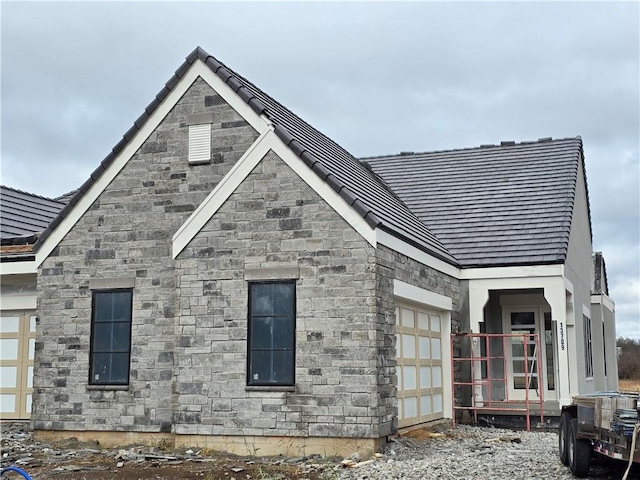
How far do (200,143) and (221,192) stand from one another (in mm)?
1412

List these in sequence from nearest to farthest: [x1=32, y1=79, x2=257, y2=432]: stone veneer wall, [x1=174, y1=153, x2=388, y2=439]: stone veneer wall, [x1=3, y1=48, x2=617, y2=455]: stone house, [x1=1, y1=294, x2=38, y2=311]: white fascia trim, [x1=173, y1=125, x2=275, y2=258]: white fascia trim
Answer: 1. [x1=174, y1=153, x2=388, y2=439]: stone veneer wall
2. [x1=3, y1=48, x2=617, y2=455]: stone house
3. [x1=173, y1=125, x2=275, y2=258]: white fascia trim
4. [x1=32, y1=79, x2=257, y2=432]: stone veneer wall
5. [x1=1, y1=294, x2=38, y2=311]: white fascia trim

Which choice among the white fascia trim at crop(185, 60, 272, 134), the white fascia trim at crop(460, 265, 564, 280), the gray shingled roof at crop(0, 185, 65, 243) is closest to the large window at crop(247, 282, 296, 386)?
the white fascia trim at crop(185, 60, 272, 134)

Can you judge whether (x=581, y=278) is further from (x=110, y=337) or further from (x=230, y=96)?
(x=110, y=337)

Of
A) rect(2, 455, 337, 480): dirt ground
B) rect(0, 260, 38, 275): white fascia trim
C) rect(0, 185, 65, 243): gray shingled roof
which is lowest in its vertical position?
rect(2, 455, 337, 480): dirt ground

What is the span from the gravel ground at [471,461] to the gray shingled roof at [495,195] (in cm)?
479

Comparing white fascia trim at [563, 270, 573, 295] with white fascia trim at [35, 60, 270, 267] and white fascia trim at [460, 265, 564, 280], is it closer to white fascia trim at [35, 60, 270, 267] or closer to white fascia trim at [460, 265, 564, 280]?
white fascia trim at [460, 265, 564, 280]

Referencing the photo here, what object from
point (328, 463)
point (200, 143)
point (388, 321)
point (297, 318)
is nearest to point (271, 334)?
point (297, 318)

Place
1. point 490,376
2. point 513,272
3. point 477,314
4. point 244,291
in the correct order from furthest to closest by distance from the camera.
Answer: point 490,376 → point 477,314 → point 513,272 → point 244,291

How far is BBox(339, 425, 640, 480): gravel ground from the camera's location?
1070cm

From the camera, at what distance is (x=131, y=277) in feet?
47.5

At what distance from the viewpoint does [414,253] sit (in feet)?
48.3

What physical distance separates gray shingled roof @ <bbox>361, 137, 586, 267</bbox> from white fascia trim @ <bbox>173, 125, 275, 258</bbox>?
21.6 ft

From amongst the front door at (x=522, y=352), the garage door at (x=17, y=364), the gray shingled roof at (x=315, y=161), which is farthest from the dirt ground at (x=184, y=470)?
the front door at (x=522, y=352)

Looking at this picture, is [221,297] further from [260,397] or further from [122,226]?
[122,226]
